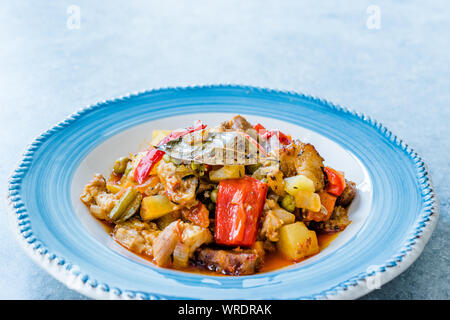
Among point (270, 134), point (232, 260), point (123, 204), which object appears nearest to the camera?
point (232, 260)

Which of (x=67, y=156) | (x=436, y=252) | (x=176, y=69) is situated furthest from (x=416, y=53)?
(x=67, y=156)

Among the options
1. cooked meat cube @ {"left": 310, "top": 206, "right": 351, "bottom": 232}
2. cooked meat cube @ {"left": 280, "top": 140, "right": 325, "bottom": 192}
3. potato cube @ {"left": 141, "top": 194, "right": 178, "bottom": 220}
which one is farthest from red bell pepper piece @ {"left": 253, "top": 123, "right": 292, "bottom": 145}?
potato cube @ {"left": 141, "top": 194, "right": 178, "bottom": 220}

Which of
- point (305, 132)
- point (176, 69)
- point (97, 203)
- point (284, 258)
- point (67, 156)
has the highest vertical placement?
point (176, 69)

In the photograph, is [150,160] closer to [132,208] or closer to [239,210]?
[132,208]

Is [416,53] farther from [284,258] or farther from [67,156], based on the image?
[67,156]

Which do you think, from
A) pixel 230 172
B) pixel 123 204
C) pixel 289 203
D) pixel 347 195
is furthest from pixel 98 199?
pixel 347 195

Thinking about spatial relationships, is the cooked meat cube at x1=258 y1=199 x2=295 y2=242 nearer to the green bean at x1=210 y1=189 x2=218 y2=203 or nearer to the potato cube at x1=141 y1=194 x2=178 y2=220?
the green bean at x1=210 y1=189 x2=218 y2=203
